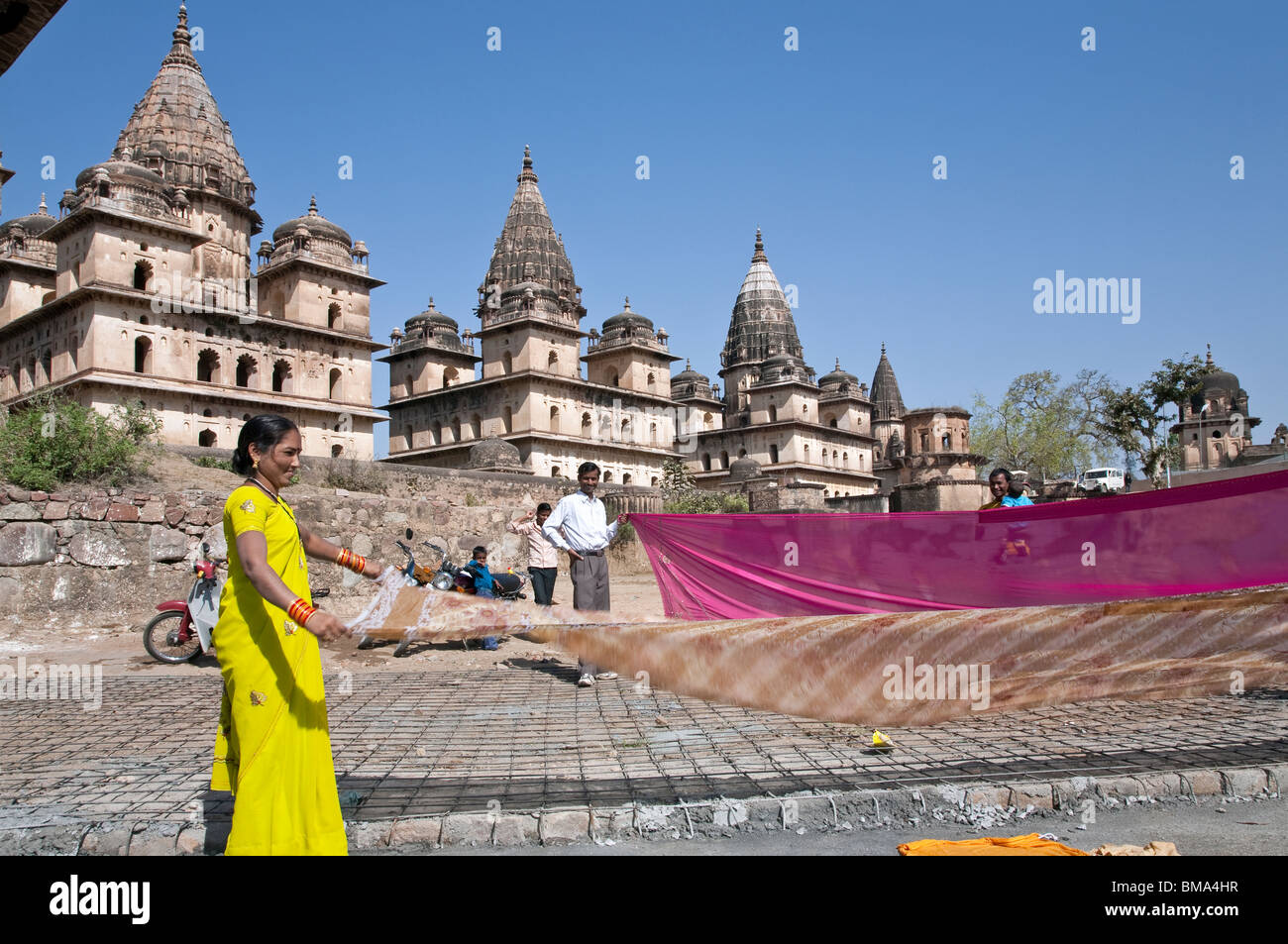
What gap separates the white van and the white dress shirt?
100 feet

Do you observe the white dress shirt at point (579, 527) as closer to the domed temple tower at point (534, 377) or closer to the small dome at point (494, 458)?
the small dome at point (494, 458)

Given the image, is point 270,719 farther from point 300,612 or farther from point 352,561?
point 352,561

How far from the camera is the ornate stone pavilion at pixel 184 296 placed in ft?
91.3

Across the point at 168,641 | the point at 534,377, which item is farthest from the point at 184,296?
the point at 168,641

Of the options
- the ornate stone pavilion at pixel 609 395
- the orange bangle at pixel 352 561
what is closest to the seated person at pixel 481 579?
the orange bangle at pixel 352 561

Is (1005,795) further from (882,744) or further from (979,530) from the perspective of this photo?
(979,530)

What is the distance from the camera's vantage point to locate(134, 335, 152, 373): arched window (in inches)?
1123

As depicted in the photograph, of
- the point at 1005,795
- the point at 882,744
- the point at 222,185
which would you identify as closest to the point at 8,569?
the point at 882,744

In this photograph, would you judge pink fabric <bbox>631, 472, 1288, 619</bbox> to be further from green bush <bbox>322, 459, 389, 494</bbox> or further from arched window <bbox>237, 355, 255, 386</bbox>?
arched window <bbox>237, 355, 255, 386</bbox>

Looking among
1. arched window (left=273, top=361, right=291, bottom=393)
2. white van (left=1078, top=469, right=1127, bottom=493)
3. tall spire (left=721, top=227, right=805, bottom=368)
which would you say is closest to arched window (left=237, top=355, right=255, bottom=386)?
arched window (left=273, top=361, right=291, bottom=393)

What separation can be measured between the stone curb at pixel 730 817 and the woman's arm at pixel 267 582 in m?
1.00
